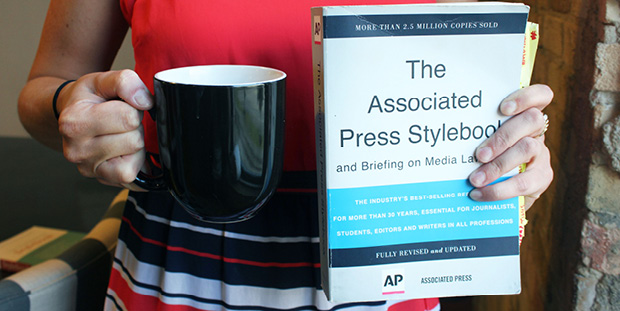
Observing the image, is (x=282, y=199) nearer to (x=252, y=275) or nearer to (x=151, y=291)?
(x=252, y=275)

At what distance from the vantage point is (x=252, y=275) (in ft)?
2.13

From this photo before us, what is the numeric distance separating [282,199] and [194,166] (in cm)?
18

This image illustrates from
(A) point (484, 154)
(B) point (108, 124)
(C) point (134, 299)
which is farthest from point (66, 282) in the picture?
(A) point (484, 154)

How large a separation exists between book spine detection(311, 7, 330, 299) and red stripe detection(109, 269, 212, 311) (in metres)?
0.23

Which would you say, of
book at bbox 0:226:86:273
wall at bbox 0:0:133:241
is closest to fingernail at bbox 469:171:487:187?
book at bbox 0:226:86:273

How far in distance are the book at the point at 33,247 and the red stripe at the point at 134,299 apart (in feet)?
3.63

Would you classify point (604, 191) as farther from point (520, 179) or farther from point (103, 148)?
point (103, 148)

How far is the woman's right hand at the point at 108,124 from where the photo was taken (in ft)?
1.64

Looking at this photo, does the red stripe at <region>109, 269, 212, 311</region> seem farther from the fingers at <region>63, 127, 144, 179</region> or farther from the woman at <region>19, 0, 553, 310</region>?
the fingers at <region>63, 127, 144, 179</region>

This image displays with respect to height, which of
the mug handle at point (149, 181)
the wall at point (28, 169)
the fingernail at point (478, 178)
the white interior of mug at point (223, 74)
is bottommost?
the wall at point (28, 169)

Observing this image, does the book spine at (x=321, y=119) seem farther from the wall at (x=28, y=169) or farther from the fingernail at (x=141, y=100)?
the wall at (x=28, y=169)

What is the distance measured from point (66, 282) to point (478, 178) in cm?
86

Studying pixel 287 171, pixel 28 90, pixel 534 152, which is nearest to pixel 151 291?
pixel 287 171

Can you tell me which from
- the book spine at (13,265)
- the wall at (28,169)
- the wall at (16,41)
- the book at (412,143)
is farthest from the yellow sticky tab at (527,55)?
the wall at (16,41)
